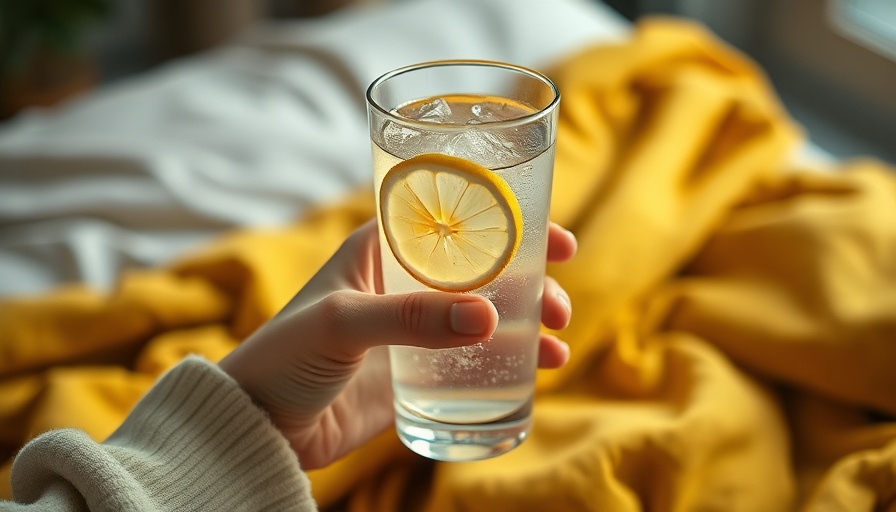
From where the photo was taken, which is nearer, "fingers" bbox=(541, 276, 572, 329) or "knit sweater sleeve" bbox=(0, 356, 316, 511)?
"knit sweater sleeve" bbox=(0, 356, 316, 511)

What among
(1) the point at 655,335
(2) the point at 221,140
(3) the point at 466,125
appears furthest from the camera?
(2) the point at 221,140

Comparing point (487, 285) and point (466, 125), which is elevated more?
point (466, 125)

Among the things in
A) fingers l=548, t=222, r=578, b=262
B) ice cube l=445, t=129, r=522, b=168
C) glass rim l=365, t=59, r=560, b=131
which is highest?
glass rim l=365, t=59, r=560, b=131

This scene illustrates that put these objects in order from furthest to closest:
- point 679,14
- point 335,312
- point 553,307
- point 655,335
Answer: 1. point 679,14
2. point 655,335
3. point 553,307
4. point 335,312

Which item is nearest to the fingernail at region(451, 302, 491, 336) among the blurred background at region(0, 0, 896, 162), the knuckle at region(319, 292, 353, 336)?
the knuckle at region(319, 292, 353, 336)

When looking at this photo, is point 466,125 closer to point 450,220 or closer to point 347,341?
point 450,220

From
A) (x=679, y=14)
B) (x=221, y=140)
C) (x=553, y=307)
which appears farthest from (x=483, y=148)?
(x=679, y=14)

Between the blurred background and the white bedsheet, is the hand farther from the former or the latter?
the blurred background

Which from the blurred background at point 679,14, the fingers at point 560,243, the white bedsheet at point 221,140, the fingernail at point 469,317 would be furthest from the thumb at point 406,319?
the blurred background at point 679,14
